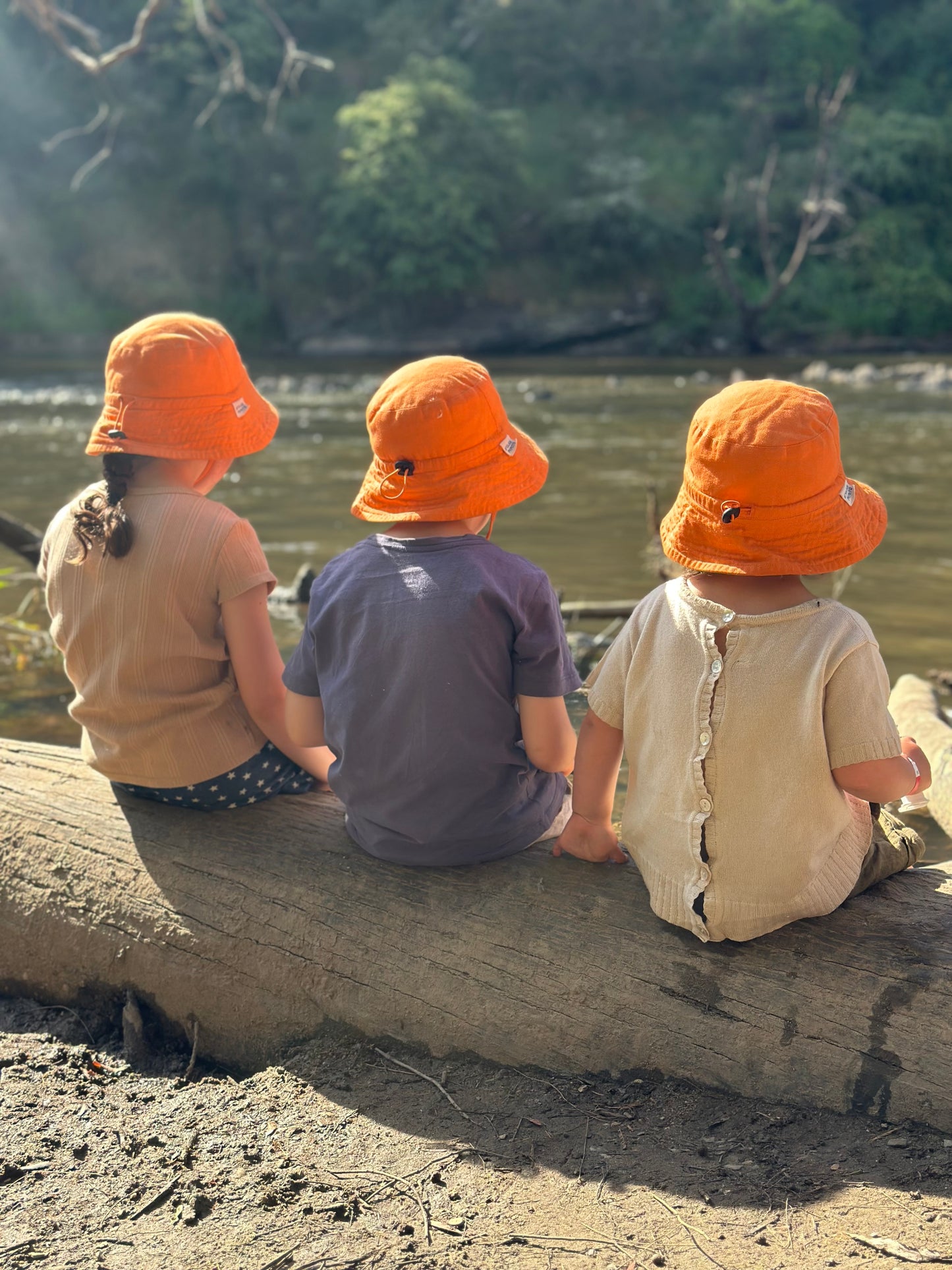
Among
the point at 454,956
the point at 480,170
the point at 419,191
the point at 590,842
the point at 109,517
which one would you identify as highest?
the point at 480,170

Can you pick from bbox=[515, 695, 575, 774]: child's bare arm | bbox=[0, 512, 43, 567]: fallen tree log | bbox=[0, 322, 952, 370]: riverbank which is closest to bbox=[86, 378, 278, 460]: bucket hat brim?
bbox=[515, 695, 575, 774]: child's bare arm

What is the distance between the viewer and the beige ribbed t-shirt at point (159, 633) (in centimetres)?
253

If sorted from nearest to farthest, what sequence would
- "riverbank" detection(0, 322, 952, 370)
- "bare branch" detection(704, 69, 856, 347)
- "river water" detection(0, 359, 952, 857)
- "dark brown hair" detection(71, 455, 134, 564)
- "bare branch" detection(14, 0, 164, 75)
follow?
1. "dark brown hair" detection(71, 455, 134, 564)
2. "bare branch" detection(14, 0, 164, 75)
3. "river water" detection(0, 359, 952, 857)
4. "bare branch" detection(704, 69, 856, 347)
5. "riverbank" detection(0, 322, 952, 370)

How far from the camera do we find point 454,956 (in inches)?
90.2

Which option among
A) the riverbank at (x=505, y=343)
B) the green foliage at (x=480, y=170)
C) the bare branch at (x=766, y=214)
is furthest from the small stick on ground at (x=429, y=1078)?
the green foliage at (x=480, y=170)

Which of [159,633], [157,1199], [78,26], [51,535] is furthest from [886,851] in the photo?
[78,26]

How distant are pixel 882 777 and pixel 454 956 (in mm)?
883

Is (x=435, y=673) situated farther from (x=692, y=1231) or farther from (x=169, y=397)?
(x=692, y=1231)

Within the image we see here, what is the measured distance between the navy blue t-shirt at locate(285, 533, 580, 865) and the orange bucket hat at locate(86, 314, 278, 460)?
0.48m

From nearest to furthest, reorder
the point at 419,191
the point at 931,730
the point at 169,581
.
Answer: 1. the point at 169,581
2. the point at 931,730
3. the point at 419,191

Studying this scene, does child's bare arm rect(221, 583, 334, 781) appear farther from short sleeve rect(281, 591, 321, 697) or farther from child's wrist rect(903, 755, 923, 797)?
child's wrist rect(903, 755, 923, 797)

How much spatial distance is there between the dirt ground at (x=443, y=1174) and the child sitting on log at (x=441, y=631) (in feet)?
1.73

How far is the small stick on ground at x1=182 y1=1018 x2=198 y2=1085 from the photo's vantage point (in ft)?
7.79

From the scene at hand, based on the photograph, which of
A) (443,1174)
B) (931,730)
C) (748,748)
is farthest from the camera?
(931,730)
